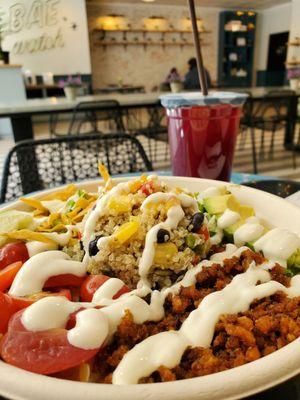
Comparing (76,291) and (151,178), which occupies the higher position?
(151,178)

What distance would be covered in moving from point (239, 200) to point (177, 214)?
0.26 metres

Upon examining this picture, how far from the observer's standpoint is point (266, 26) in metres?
9.92

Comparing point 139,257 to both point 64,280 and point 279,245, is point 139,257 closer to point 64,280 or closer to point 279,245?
point 64,280

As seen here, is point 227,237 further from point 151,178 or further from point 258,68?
point 258,68

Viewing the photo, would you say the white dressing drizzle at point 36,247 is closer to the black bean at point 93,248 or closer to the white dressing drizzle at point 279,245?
the black bean at point 93,248

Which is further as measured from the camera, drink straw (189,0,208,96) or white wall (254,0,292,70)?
white wall (254,0,292,70)

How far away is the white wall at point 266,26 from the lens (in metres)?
9.34

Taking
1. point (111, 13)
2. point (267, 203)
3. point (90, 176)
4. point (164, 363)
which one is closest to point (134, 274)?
point (164, 363)

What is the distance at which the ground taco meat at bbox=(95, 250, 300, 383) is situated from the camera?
0.39 m

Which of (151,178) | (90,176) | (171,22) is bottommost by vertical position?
(90,176)

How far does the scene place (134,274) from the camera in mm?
570

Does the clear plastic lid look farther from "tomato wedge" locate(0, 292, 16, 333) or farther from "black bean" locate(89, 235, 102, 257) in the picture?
"tomato wedge" locate(0, 292, 16, 333)

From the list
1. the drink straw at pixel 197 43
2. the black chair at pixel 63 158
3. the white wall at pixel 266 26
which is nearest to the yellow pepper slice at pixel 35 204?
the drink straw at pixel 197 43

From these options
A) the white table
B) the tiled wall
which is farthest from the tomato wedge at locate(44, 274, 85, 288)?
the tiled wall
